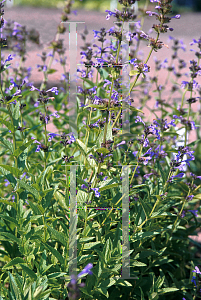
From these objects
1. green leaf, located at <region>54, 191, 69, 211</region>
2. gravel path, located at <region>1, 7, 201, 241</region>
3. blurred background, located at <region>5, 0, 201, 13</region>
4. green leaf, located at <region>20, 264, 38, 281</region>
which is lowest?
green leaf, located at <region>20, 264, 38, 281</region>

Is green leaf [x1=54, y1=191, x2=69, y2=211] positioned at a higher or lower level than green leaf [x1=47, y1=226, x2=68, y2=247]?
higher

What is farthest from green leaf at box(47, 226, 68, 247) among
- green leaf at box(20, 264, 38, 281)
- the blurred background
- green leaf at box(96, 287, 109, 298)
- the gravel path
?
the blurred background

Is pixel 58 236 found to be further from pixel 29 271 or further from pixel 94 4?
pixel 94 4

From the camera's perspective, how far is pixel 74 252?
1.98 m

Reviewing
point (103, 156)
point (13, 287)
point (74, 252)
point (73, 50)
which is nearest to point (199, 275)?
point (74, 252)

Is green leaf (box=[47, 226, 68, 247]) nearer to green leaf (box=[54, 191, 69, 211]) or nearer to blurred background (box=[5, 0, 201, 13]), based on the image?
green leaf (box=[54, 191, 69, 211])

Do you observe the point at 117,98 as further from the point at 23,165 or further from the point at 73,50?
the point at 23,165

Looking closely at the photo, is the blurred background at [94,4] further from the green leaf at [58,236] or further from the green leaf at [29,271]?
the green leaf at [29,271]

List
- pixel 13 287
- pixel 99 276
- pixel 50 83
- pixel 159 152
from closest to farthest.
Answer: pixel 13 287, pixel 99 276, pixel 159 152, pixel 50 83

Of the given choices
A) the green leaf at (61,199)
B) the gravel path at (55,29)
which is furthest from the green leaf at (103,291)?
the gravel path at (55,29)

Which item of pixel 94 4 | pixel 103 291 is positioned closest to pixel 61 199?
pixel 103 291

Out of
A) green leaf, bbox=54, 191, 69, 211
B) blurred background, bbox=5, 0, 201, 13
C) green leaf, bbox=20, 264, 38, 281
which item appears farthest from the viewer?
blurred background, bbox=5, 0, 201, 13

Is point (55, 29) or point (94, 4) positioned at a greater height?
point (94, 4)

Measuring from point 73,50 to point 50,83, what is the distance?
630 centimetres
